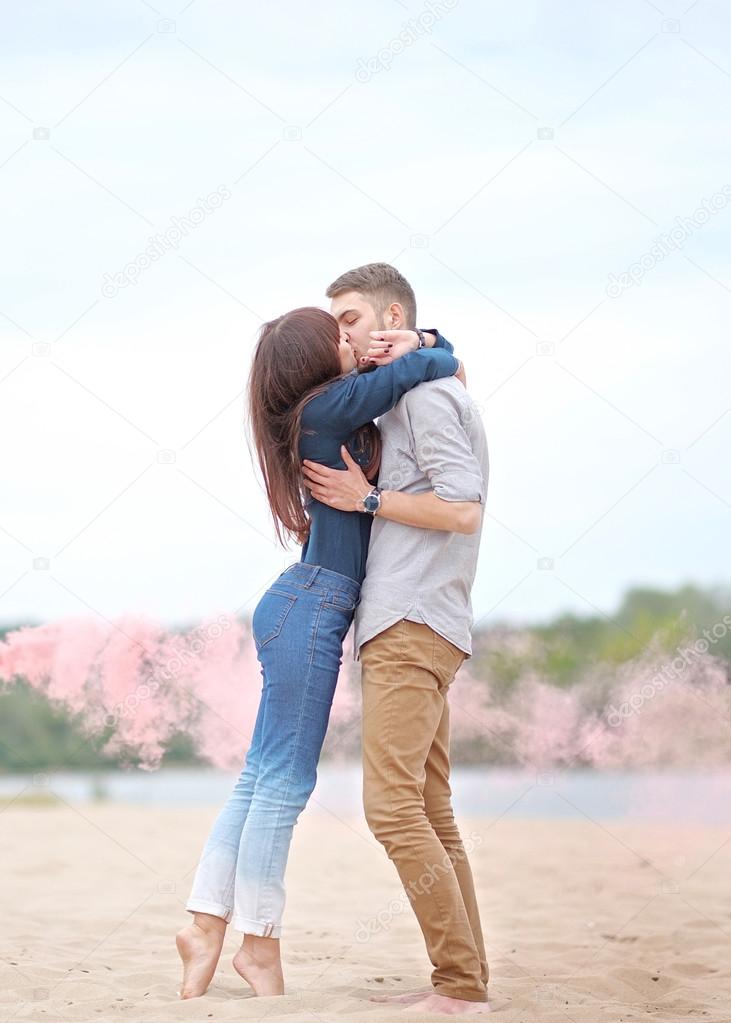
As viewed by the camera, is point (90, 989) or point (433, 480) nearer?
point (433, 480)

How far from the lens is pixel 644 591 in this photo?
18453 millimetres

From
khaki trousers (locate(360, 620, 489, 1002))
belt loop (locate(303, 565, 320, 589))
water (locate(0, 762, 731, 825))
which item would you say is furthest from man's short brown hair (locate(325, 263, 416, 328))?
water (locate(0, 762, 731, 825))

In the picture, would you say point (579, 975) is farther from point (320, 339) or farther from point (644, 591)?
point (644, 591)

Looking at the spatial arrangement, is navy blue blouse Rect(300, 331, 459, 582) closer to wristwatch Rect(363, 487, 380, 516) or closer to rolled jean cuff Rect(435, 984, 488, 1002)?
wristwatch Rect(363, 487, 380, 516)

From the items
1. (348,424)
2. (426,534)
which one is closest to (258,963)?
(426,534)

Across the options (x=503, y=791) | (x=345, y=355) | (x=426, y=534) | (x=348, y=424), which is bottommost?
(x=503, y=791)

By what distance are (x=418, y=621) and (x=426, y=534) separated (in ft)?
0.61

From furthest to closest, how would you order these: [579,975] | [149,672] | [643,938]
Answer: [149,672], [643,938], [579,975]

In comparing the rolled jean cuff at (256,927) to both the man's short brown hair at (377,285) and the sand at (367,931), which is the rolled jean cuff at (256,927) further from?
the man's short brown hair at (377,285)

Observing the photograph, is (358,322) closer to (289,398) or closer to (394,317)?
(394,317)

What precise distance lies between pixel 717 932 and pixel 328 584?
220 cm

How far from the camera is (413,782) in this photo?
7.88 ft

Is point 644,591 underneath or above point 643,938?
above

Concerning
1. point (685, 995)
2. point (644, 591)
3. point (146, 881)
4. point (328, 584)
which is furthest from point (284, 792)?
point (644, 591)
